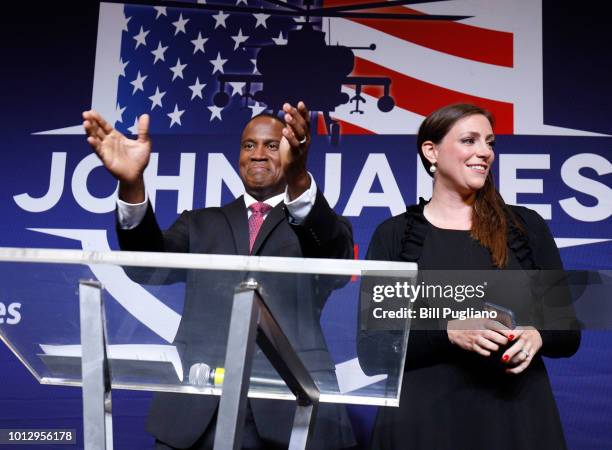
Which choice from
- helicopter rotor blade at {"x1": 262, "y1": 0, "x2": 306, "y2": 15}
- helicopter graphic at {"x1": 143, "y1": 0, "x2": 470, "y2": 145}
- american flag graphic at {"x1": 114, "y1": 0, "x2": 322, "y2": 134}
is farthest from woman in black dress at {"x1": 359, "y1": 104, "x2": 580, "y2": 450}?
helicopter rotor blade at {"x1": 262, "y1": 0, "x2": 306, "y2": 15}

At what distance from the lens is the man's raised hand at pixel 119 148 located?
1.46 metres

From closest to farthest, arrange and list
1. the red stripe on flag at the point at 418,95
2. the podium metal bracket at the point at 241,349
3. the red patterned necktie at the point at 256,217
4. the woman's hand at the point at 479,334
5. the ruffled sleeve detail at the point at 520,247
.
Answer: the podium metal bracket at the point at 241,349
the woman's hand at the point at 479,334
the ruffled sleeve detail at the point at 520,247
the red patterned necktie at the point at 256,217
the red stripe on flag at the point at 418,95

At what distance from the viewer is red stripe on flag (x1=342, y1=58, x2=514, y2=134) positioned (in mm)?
2852

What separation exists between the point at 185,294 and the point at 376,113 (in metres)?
2.00

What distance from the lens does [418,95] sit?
2.92m

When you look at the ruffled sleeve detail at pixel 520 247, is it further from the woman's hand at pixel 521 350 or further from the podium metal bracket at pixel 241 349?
the podium metal bracket at pixel 241 349

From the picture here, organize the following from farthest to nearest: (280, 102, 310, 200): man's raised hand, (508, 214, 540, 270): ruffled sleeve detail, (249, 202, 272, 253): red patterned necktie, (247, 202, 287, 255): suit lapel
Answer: (249, 202, 272, 253): red patterned necktie
(247, 202, 287, 255): suit lapel
(508, 214, 540, 270): ruffled sleeve detail
(280, 102, 310, 200): man's raised hand

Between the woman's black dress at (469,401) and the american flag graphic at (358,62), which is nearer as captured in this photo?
the woman's black dress at (469,401)

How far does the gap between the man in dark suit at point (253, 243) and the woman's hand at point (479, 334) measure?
282 mm

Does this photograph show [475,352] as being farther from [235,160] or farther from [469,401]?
[235,160]

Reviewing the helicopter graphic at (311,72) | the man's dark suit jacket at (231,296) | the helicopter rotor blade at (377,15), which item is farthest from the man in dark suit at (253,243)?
the helicopter rotor blade at (377,15)

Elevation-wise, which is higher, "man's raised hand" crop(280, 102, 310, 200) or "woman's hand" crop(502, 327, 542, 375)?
"man's raised hand" crop(280, 102, 310, 200)

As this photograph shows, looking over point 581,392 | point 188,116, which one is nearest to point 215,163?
point 188,116

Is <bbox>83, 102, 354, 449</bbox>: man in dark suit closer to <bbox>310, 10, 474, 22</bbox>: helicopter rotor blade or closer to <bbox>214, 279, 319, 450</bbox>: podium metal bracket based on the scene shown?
<bbox>214, 279, 319, 450</bbox>: podium metal bracket
